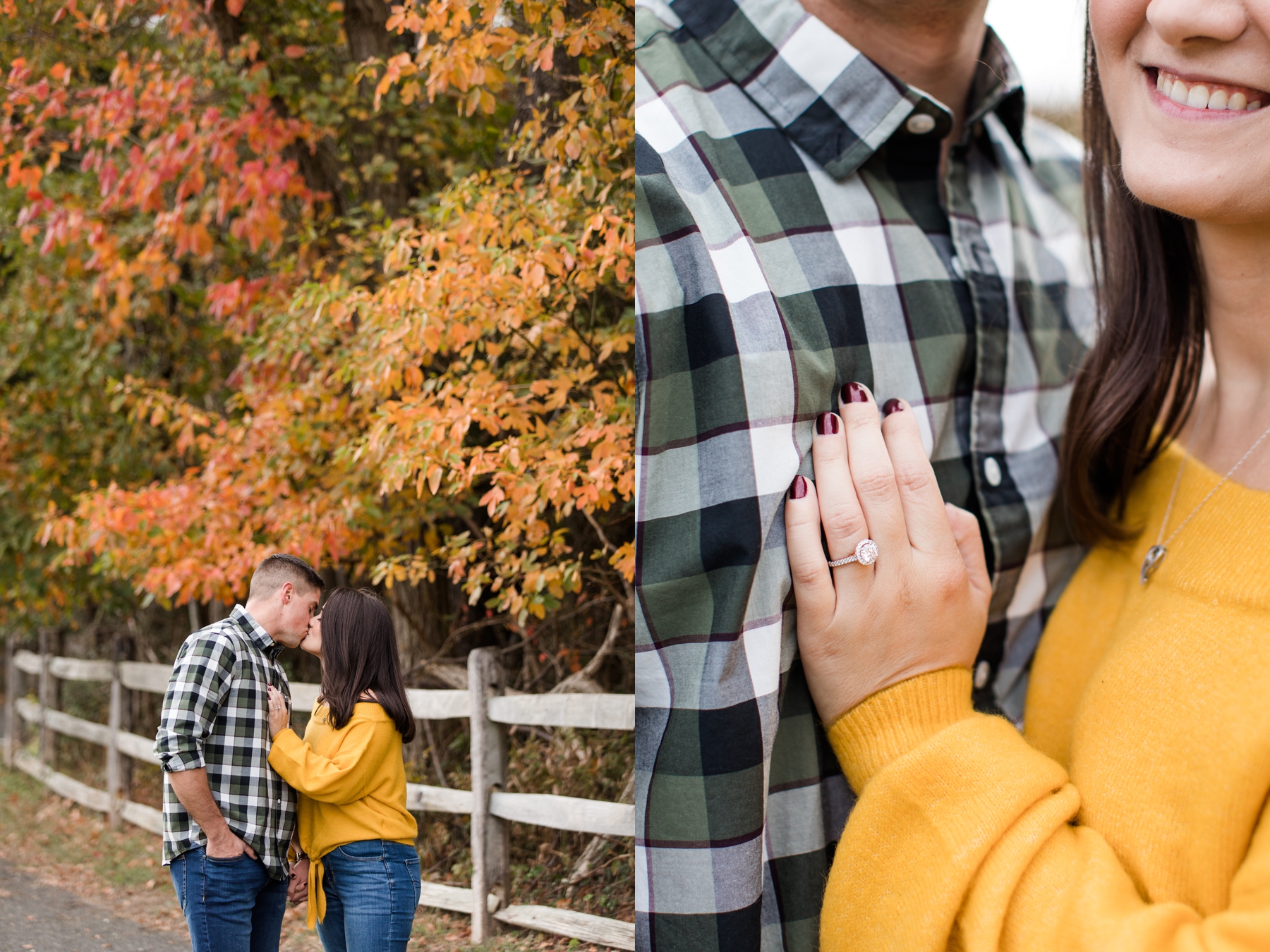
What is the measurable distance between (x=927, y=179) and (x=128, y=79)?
1010 mm

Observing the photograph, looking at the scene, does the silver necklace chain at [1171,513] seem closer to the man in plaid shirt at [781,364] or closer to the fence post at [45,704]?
the man in plaid shirt at [781,364]

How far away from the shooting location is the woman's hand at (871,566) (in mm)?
1058

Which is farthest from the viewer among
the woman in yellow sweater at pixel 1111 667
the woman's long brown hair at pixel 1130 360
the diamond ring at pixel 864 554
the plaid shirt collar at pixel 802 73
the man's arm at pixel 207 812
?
the woman's long brown hair at pixel 1130 360

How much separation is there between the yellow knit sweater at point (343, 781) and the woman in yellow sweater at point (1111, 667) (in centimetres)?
47

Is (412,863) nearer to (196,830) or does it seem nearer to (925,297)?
(196,830)

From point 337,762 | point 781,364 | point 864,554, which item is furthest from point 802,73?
point 337,762

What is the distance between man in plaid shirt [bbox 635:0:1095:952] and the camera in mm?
1026

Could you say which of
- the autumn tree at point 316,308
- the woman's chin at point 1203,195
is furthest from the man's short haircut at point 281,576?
the woman's chin at point 1203,195

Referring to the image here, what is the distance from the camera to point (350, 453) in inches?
40.8

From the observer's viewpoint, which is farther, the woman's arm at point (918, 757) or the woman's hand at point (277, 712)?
the woman's arm at point (918, 757)

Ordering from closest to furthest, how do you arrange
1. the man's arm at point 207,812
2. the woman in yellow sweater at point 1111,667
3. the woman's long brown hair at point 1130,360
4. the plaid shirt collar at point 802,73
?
the man's arm at point 207,812 < the woman in yellow sweater at point 1111,667 < the plaid shirt collar at point 802,73 < the woman's long brown hair at point 1130,360

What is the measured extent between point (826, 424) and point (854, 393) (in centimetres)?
6

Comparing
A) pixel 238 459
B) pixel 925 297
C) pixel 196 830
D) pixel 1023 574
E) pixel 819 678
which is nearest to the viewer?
pixel 196 830

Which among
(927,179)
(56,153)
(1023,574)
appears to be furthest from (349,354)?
(1023,574)
